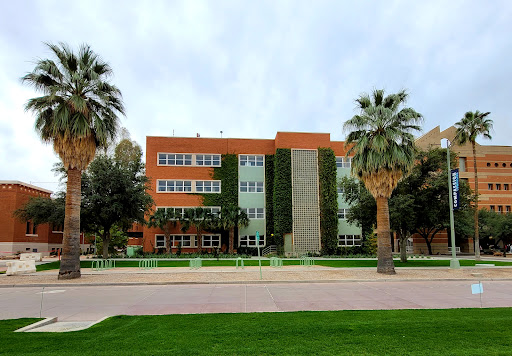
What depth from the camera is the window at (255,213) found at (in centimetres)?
4519

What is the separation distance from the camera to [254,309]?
10.8m

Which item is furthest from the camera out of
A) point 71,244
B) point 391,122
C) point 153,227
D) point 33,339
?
point 153,227

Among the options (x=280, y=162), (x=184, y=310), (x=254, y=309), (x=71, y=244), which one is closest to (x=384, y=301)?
(x=254, y=309)

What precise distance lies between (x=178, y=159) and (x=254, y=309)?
36.4 meters

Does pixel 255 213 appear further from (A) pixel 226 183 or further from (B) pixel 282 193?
(A) pixel 226 183

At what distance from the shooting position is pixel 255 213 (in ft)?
149

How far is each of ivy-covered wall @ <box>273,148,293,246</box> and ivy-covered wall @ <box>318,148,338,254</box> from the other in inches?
147

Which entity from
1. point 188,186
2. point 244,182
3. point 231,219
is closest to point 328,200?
point 244,182

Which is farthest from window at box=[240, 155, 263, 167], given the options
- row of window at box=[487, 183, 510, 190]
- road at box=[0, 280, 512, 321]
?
row of window at box=[487, 183, 510, 190]

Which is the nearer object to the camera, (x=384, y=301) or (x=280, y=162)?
(x=384, y=301)

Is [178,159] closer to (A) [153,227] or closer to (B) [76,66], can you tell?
(A) [153,227]

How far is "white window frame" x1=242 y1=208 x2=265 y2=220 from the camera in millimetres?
45188

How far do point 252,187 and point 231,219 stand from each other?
677cm

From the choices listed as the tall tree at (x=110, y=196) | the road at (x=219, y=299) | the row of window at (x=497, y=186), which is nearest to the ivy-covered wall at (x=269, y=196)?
the tall tree at (x=110, y=196)
